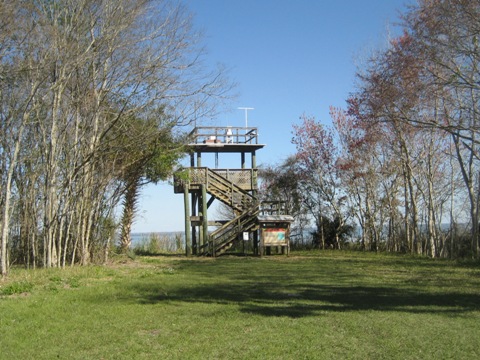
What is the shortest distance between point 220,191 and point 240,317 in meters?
16.6

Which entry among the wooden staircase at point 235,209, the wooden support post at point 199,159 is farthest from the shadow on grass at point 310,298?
the wooden support post at point 199,159

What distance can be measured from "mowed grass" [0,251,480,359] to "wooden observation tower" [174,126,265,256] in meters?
10.2

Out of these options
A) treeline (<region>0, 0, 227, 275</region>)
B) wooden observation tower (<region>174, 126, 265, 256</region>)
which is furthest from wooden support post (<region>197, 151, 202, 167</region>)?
treeline (<region>0, 0, 227, 275</region>)

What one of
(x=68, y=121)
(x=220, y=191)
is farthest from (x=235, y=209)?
(x=68, y=121)

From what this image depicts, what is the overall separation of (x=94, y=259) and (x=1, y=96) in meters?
6.06

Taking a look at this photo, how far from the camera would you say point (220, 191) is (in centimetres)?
2386

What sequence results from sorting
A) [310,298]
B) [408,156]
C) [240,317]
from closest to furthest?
[240,317] < [310,298] < [408,156]

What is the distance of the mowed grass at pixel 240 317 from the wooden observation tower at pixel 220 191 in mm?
10185

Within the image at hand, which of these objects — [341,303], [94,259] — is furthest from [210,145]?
[341,303]

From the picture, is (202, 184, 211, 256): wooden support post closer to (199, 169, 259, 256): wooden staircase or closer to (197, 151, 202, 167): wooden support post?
(199, 169, 259, 256): wooden staircase

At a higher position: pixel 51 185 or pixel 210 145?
pixel 210 145

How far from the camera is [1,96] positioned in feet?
44.0

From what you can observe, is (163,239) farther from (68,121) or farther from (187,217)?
(68,121)

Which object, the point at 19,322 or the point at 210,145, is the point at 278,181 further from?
the point at 19,322
